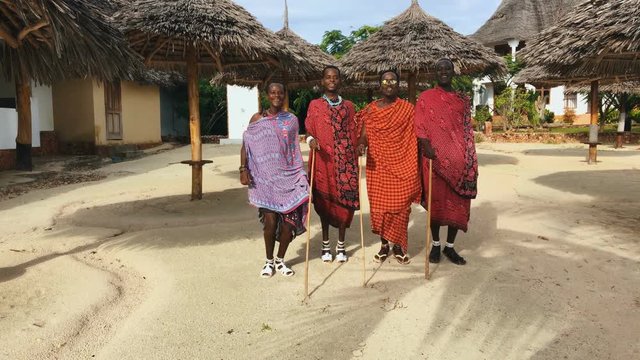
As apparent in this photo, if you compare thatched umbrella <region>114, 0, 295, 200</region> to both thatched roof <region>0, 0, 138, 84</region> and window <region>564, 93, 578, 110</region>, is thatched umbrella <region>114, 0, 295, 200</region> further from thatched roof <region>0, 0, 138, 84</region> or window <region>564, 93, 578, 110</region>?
window <region>564, 93, 578, 110</region>

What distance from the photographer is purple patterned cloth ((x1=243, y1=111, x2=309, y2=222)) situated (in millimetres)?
3531

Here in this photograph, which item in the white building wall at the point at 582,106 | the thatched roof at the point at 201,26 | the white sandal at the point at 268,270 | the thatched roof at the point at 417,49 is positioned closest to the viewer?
the white sandal at the point at 268,270

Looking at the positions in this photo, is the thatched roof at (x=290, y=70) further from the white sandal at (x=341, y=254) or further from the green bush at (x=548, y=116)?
the green bush at (x=548, y=116)

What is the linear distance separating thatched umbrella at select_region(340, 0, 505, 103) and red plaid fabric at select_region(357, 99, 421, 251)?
4.62 metres

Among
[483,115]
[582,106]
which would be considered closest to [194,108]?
[483,115]

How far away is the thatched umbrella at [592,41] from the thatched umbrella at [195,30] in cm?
359

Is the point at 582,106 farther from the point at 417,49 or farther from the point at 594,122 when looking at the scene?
the point at 417,49

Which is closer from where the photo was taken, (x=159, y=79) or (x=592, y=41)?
(x=592, y=41)

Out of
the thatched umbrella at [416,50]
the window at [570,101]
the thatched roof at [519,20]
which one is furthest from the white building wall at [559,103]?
the thatched umbrella at [416,50]

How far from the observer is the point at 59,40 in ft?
11.6

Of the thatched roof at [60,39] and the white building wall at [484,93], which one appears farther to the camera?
the white building wall at [484,93]

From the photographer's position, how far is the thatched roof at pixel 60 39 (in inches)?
138

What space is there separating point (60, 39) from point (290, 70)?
397 centimetres

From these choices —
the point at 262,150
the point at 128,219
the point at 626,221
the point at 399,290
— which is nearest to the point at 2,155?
the point at 128,219
